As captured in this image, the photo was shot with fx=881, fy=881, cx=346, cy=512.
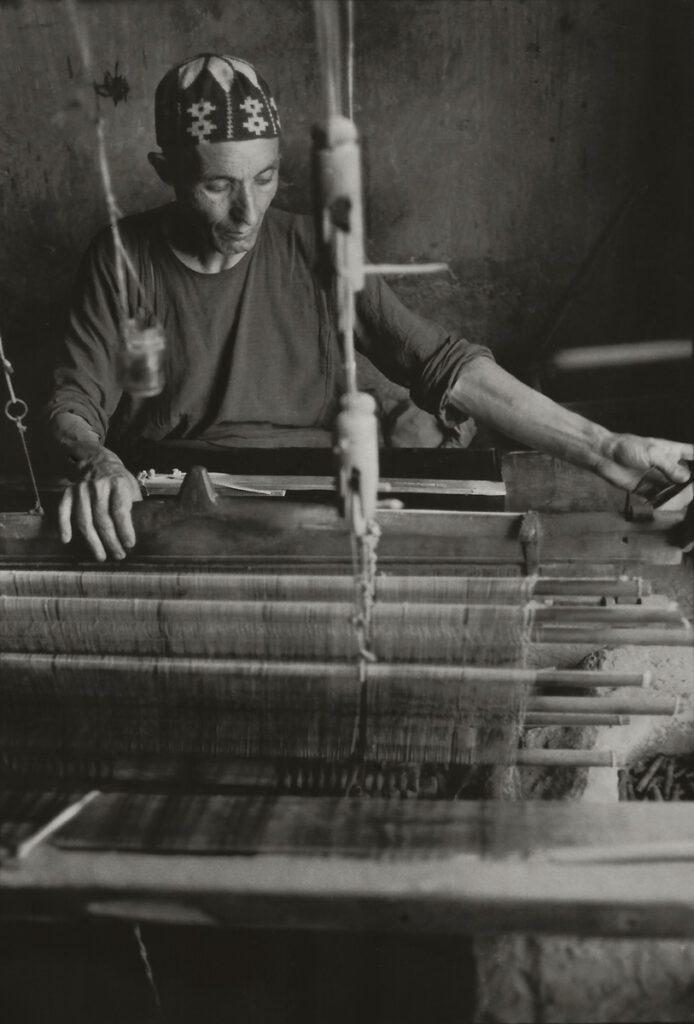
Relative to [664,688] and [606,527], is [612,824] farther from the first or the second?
[664,688]

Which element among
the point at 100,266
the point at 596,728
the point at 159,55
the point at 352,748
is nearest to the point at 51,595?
the point at 352,748

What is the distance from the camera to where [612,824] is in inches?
64.4

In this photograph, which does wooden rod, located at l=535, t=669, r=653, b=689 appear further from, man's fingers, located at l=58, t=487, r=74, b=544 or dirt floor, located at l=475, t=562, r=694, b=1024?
man's fingers, located at l=58, t=487, r=74, b=544

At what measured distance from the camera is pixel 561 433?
105 inches

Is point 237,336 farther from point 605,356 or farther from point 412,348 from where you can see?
point 605,356

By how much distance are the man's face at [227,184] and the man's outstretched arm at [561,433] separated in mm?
930

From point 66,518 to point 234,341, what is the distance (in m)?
1.67

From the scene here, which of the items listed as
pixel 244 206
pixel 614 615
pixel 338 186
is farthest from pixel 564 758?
pixel 244 206

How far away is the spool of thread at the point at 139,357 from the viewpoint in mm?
1651

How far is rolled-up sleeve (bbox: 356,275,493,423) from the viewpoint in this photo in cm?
302

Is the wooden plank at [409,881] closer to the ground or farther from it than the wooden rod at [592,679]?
closer to the ground

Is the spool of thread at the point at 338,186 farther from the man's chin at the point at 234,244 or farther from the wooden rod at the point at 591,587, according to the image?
the man's chin at the point at 234,244

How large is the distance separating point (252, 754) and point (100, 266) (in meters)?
2.22

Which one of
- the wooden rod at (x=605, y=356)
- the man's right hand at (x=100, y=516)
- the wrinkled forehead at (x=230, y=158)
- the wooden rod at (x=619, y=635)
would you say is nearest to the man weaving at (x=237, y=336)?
the wrinkled forehead at (x=230, y=158)
